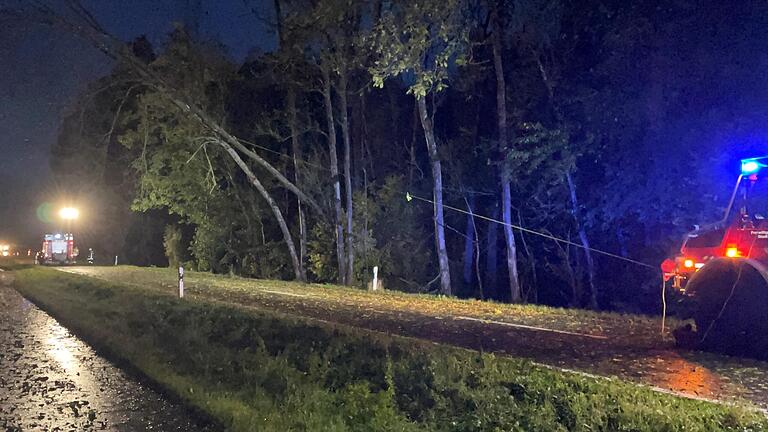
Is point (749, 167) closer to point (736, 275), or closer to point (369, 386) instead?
point (736, 275)

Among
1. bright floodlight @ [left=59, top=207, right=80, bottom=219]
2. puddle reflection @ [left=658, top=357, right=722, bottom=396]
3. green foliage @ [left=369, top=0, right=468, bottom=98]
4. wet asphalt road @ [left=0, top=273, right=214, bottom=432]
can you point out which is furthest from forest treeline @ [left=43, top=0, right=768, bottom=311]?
bright floodlight @ [left=59, top=207, right=80, bottom=219]

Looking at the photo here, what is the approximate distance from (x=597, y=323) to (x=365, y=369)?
21.6ft

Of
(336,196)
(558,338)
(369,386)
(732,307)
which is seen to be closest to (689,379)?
(732,307)

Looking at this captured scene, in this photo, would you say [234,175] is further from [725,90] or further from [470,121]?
[725,90]

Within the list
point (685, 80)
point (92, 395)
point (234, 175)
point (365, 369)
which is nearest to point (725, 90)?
point (685, 80)

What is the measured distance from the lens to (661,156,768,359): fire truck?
29.0 feet

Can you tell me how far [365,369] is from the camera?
9094 mm

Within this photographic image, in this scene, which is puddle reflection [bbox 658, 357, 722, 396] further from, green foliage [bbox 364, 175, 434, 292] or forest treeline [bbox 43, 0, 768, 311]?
green foliage [bbox 364, 175, 434, 292]

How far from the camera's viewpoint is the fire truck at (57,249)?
166ft

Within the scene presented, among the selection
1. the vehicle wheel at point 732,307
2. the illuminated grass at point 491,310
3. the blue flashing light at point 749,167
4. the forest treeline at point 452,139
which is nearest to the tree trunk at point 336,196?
the forest treeline at point 452,139

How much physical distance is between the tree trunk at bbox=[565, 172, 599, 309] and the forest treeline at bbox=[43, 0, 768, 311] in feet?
0.42

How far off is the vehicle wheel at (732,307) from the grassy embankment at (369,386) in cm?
282

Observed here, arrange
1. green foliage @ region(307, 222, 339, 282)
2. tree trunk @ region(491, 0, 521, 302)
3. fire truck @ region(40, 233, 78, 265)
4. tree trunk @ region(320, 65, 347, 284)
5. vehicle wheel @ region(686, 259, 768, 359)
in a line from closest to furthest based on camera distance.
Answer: vehicle wheel @ region(686, 259, 768, 359), tree trunk @ region(491, 0, 521, 302), tree trunk @ region(320, 65, 347, 284), green foliage @ region(307, 222, 339, 282), fire truck @ region(40, 233, 78, 265)

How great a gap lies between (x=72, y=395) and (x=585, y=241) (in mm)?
22160
